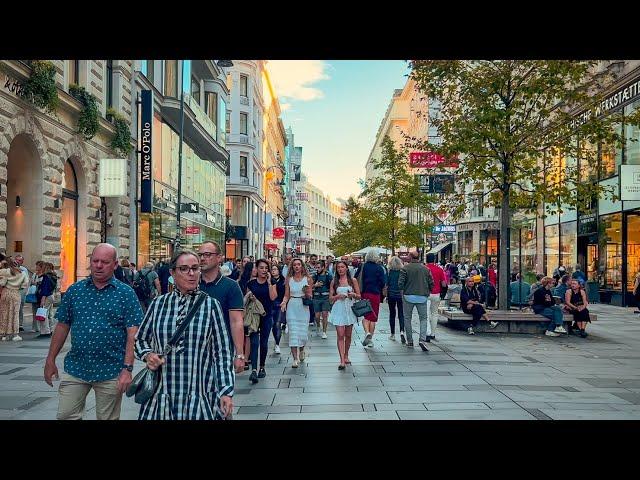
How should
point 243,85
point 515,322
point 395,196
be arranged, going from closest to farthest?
point 515,322 < point 395,196 < point 243,85

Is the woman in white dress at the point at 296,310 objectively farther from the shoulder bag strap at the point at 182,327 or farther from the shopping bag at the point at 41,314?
the shoulder bag strap at the point at 182,327

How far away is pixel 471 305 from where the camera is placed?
1642 centimetres

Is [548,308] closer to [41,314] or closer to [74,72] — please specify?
[41,314]

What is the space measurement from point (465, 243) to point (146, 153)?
123ft

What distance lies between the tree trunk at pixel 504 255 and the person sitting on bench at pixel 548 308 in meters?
1.18

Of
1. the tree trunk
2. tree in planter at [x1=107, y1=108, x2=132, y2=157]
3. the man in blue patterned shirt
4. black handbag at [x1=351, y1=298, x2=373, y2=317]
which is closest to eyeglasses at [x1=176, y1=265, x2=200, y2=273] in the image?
the man in blue patterned shirt

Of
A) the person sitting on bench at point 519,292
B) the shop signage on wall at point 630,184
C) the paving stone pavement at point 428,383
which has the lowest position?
the paving stone pavement at point 428,383

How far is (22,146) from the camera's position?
18688 mm

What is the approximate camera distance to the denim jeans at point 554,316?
16.2 meters

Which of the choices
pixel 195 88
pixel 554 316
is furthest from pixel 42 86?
pixel 195 88

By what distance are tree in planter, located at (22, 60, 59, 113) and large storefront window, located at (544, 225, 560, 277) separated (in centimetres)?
2444

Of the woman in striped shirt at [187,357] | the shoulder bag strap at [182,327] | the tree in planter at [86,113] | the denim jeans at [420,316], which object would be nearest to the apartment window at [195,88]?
the tree in planter at [86,113]
